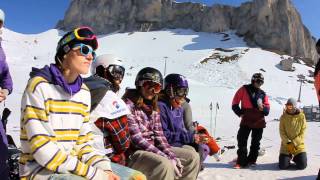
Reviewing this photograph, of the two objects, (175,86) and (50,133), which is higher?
(50,133)

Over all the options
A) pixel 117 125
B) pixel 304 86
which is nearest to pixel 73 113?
pixel 117 125

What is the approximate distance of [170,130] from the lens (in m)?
5.00

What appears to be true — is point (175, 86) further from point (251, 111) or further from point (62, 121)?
point (251, 111)

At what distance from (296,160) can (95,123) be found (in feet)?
18.0

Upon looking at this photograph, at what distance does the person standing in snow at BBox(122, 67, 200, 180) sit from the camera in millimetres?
3830

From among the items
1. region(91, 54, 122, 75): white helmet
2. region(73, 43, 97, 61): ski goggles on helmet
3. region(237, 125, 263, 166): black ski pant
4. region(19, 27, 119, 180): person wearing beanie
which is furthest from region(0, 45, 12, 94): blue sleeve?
region(237, 125, 263, 166): black ski pant

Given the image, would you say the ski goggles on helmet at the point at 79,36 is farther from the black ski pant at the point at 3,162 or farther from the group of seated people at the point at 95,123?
the black ski pant at the point at 3,162

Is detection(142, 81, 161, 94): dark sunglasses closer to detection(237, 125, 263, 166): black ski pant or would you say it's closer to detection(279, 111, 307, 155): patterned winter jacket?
detection(237, 125, 263, 166): black ski pant

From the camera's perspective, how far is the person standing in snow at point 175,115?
4.95 metres

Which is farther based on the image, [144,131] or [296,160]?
[296,160]

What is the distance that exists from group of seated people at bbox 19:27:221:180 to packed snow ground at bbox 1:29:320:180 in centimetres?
223

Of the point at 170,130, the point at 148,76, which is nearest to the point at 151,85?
the point at 148,76

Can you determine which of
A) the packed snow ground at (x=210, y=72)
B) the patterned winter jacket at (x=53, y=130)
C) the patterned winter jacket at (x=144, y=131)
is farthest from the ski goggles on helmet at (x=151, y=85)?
the packed snow ground at (x=210, y=72)

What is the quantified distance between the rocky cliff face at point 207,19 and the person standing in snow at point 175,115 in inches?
2640
